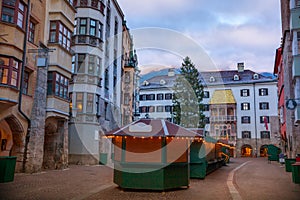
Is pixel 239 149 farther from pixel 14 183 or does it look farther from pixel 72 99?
pixel 14 183

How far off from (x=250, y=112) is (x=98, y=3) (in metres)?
42.0

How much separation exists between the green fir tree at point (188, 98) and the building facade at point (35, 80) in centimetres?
2629

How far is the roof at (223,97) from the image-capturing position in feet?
205

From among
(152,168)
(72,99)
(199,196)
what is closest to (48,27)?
(72,99)

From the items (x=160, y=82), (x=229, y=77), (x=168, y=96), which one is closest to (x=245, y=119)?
(x=229, y=77)

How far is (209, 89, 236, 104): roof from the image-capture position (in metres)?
62.6

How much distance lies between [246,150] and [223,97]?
11.6 metres

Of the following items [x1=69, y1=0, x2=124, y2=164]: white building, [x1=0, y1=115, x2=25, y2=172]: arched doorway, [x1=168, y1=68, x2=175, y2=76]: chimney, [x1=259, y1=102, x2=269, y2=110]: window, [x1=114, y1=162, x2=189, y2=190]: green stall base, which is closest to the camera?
[x1=114, y1=162, x2=189, y2=190]: green stall base

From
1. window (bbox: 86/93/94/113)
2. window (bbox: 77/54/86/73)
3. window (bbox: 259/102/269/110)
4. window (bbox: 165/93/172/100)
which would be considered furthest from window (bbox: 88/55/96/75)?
window (bbox: 259/102/269/110)

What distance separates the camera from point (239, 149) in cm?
6072

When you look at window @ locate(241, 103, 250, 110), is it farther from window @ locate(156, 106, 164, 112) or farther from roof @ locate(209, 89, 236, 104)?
window @ locate(156, 106, 164, 112)

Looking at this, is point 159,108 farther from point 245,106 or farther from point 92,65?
point 92,65

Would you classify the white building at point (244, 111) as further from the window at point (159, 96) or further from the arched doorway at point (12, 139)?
the arched doorway at point (12, 139)

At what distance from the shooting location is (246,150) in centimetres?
6253
